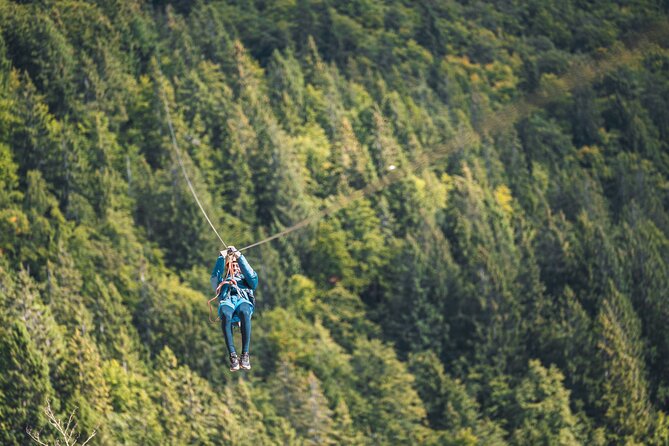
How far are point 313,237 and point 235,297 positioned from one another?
81267 mm

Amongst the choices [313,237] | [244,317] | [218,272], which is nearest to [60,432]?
[218,272]

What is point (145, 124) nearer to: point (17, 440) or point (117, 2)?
point (117, 2)

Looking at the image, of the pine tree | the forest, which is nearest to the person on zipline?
the pine tree

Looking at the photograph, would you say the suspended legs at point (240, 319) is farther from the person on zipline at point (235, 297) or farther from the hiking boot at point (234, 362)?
the hiking boot at point (234, 362)

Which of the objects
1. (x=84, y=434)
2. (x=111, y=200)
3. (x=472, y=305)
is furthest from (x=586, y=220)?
(x=84, y=434)

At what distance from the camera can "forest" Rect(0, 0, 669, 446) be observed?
83.6 meters

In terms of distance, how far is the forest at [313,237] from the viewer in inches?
3292

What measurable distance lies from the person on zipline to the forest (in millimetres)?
46443

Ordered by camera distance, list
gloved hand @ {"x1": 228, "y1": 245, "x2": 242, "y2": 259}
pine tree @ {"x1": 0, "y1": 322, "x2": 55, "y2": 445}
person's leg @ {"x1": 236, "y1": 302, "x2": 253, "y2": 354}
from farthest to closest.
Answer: pine tree @ {"x1": 0, "y1": 322, "x2": 55, "y2": 445} → person's leg @ {"x1": 236, "y1": 302, "x2": 253, "y2": 354} → gloved hand @ {"x1": 228, "y1": 245, "x2": 242, "y2": 259}

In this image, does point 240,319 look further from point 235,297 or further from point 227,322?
point 235,297

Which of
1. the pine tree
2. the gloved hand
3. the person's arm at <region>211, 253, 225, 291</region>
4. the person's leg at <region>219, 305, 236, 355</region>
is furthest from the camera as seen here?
the pine tree

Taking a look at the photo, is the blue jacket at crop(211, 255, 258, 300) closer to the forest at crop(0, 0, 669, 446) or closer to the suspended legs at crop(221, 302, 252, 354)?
the suspended legs at crop(221, 302, 252, 354)

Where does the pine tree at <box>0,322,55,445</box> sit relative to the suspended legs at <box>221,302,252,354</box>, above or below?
below

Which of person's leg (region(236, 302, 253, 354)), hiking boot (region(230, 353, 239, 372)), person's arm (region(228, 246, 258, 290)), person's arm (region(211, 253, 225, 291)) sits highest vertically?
person's arm (region(228, 246, 258, 290))
